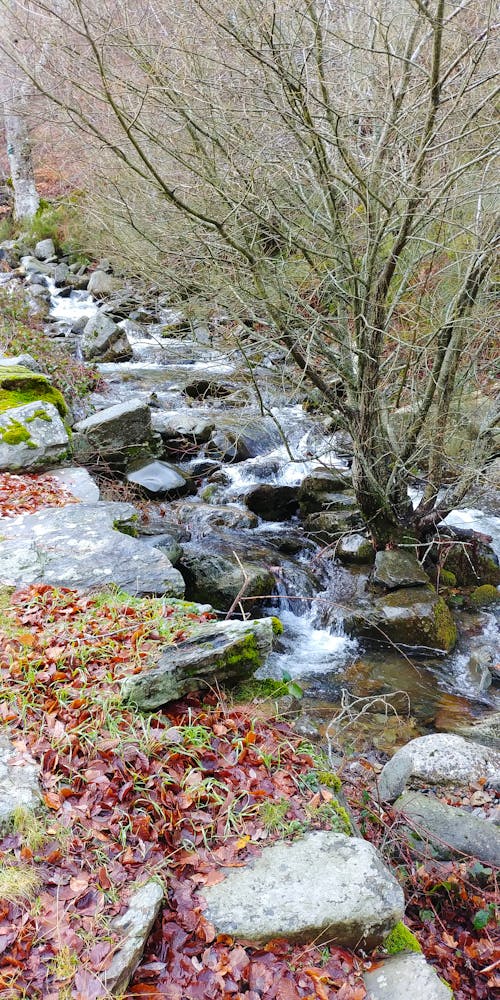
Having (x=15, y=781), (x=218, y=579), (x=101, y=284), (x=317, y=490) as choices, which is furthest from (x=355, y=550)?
(x=101, y=284)

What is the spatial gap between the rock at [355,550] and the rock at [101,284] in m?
11.9

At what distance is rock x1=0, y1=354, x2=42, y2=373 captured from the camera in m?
7.75

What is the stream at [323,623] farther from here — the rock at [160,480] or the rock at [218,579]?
the rock at [218,579]

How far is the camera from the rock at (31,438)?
21.0 ft

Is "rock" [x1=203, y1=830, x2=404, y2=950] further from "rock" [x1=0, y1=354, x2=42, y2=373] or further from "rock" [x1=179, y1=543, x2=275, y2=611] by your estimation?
"rock" [x1=0, y1=354, x2=42, y2=373]

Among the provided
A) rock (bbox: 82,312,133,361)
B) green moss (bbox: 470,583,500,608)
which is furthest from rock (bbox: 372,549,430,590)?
rock (bbox: 82,312,133,361)

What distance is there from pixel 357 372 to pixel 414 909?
447 cm

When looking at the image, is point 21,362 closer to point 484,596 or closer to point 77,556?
point 77,556

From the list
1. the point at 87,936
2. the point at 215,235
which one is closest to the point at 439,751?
the point at 87,936

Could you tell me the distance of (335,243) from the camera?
5188 mm

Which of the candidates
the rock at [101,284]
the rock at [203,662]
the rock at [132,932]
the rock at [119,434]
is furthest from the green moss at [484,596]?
the rock at [101,284]

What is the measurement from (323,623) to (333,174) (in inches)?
173

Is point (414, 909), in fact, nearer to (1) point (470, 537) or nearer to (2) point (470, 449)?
(2) point (470, 449)

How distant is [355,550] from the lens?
7438mm
